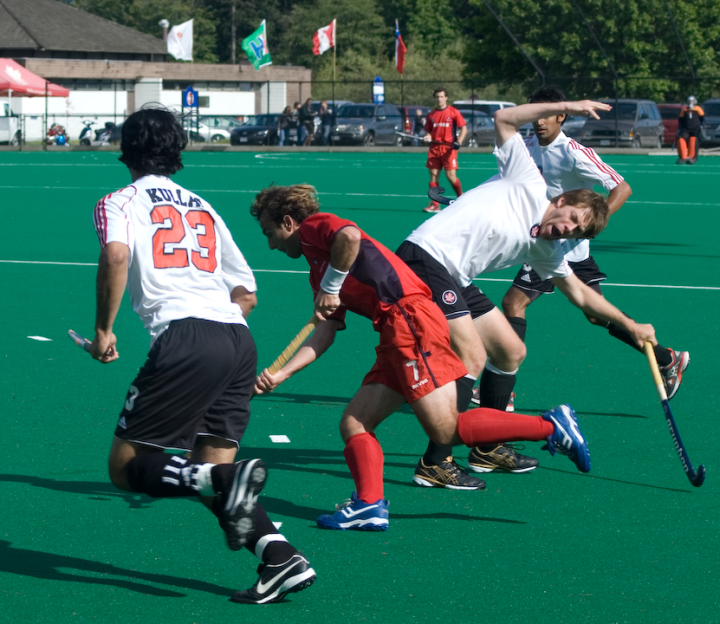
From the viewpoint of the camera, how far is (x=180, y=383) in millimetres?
3920

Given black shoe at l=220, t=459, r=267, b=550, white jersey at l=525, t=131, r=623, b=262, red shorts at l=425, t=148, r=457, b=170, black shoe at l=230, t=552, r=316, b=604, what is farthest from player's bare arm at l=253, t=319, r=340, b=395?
red shorts at l=425, t=148, r=457, b=170

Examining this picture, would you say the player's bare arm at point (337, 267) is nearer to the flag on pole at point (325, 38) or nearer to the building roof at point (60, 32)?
the flag on pole at point (325, 38)

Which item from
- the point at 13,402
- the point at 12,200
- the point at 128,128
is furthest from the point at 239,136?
the point at 128,128

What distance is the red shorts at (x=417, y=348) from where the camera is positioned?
471 centimetres

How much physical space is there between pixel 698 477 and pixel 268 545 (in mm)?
2220

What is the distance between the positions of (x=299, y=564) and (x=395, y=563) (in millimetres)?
576

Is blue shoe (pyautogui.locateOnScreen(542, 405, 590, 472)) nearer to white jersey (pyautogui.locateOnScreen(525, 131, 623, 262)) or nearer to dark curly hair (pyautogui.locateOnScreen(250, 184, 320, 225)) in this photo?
dark curly hair (pyautogui.locateOnScreen(250, 184, 320, 225))

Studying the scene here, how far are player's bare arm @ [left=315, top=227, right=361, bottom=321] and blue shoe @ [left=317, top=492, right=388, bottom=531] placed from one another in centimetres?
84

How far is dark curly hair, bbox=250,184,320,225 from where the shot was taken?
469cm

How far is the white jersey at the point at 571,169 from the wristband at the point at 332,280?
2.88 meters

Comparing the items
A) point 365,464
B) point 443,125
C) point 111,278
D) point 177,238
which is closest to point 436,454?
point 365,464

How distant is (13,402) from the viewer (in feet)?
22.5

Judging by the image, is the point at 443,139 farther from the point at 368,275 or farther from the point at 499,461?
the point at 368,275

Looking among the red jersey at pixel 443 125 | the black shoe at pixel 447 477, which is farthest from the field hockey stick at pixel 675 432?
the red jersey at pixel 443 125
